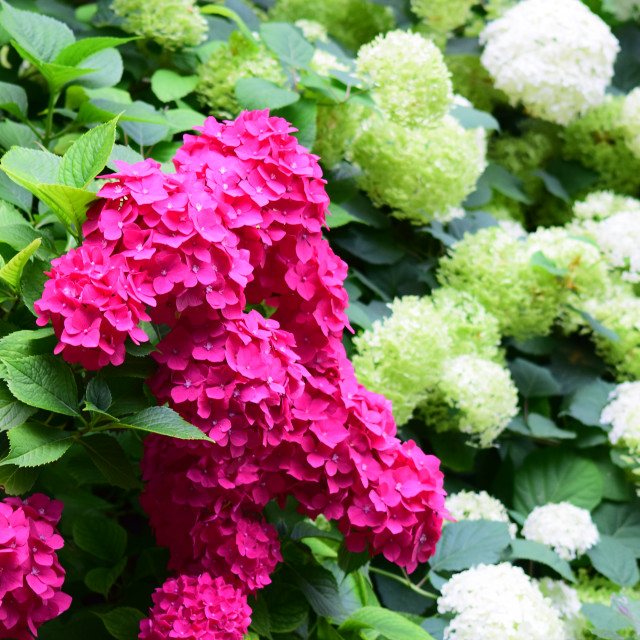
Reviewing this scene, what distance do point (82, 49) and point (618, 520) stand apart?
1.16 meters

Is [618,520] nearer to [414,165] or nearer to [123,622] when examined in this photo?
[414,165]

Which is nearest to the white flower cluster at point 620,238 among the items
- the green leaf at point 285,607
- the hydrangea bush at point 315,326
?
the hydrangea bush at point 315,326

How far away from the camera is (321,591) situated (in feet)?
2.90

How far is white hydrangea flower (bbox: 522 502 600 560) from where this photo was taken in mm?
1188

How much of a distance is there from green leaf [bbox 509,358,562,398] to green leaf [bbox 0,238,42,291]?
99cm

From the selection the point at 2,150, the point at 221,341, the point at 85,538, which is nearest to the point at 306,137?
the point at 2,150

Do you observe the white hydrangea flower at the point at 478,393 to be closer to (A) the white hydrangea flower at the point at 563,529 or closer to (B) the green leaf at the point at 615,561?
(A) the white hydrangea flower at the point at 563,529

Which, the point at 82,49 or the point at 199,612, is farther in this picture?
the point at 82,49

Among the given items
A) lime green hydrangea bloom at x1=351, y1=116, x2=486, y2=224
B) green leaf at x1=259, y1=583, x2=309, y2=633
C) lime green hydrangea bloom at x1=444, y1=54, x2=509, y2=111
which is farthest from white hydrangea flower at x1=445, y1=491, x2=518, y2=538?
lime green hydrangea bloom at x1=444, y1=54, x2=509, y2=111

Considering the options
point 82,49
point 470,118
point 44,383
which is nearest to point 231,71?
point 82,49

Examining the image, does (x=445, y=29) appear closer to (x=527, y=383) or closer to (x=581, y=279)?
(x=581, y=279)

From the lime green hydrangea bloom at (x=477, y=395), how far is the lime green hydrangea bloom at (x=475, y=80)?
29.9 inches

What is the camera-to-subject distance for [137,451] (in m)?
0.99

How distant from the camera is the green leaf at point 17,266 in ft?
2.17
